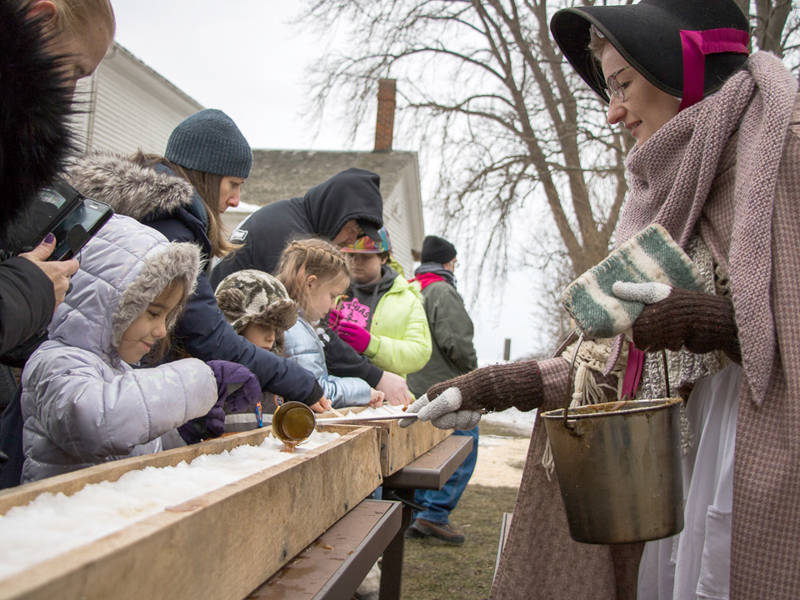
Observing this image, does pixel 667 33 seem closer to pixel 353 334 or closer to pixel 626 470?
pixel 626 470

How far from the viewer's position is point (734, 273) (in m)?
1.42

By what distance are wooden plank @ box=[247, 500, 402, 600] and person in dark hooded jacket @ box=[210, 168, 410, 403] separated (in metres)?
1.76

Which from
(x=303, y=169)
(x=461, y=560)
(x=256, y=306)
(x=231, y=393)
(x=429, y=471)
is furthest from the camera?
(x=303, y=169)

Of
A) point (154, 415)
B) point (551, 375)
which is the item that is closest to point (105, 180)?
point (154, 415)

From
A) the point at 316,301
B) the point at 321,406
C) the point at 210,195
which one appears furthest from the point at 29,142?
the point at 316,301

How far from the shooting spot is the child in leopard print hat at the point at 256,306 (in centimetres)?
272

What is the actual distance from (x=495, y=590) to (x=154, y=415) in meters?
1.02

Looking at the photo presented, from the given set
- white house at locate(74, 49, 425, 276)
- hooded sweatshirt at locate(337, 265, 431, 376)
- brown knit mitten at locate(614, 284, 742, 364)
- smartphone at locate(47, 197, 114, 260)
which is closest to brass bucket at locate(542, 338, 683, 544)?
brown knit mitten at locate(614, 284, 742, 364)

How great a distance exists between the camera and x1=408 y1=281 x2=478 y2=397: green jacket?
5016mm

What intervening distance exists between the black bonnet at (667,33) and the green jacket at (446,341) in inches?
132

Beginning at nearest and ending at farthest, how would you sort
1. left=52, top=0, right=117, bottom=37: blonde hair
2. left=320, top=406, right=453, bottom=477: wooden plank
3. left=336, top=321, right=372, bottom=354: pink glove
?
1. left=52, top=0, right=117, bottom=37: blonde hair
2. left=320, top=406, right=453, bottom=477: wooden plank
3. left=336, top=321, right=372, bottom=354: pink glove

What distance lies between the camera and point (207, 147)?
2613 millimetres

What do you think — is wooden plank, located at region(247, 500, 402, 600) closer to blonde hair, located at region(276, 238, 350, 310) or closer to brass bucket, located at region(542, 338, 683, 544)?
brass bucket, located at region(542, 338, 683, 544)

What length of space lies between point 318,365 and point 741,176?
2.09 meters
